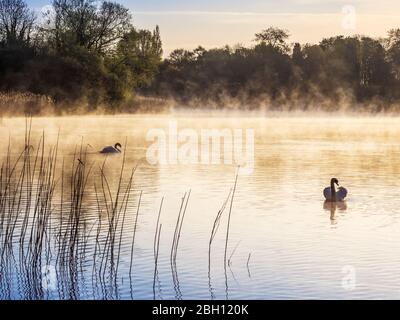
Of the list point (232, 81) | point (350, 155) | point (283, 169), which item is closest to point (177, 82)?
point (232, 81)

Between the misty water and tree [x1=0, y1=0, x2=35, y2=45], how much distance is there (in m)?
19.4

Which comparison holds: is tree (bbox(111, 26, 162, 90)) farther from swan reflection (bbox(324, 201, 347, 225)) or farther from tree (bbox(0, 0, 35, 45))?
swan reflection (bbox(324, 201, 347, 225))

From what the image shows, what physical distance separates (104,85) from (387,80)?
53.7ft

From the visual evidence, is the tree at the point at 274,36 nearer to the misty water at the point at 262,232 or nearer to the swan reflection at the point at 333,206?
the misty water at the point at 262,232

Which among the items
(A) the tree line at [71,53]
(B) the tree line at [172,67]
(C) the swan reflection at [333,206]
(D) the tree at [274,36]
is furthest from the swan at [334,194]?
(D) the tree at [274,36]

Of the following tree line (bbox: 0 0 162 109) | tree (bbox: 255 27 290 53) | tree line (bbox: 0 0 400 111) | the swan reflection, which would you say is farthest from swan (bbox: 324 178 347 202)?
tree (bbox: 255 27 290 53)

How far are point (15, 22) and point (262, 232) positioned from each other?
105ft

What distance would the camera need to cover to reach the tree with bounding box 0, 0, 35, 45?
3897 centimetres

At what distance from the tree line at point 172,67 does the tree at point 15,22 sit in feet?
0.16

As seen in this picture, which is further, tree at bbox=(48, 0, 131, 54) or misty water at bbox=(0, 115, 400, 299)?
tree at bbox=(48, 0, 131, 54)

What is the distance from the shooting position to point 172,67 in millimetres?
53375

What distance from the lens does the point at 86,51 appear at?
39469mm
